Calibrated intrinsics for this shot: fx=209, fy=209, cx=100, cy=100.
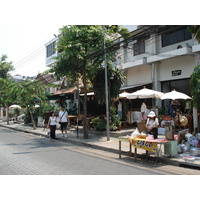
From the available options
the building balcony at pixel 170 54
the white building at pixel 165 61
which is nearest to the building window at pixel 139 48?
the white building at pixel 165 61

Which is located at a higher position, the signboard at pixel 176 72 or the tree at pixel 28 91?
the signboard at pixel 176 72

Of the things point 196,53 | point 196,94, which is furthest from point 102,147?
point 196,53

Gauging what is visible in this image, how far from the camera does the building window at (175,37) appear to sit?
1470 cm

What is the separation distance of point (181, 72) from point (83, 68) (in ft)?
23.2

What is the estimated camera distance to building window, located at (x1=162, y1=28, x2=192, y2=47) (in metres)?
14.7

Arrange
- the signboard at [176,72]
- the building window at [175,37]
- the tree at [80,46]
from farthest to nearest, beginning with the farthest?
the signboard at [176,72] < the building window at [175,37] < the tree at [80,46]

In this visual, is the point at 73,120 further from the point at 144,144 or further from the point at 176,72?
the point at 144,144

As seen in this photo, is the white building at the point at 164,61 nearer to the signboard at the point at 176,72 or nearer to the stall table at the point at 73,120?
the signboard at the point at 176,72

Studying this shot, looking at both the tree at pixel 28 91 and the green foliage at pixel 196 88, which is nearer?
the green foliage at pixel 196 88

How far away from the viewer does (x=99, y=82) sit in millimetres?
13859

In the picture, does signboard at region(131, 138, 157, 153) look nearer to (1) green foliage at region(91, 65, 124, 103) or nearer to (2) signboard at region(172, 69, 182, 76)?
(1) green foliage at region(91, 65, 124, 103)

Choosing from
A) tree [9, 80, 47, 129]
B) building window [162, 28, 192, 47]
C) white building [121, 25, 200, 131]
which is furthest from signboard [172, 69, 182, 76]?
tree [9, 80, 47, 129]

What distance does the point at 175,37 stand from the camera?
50.8 ft
